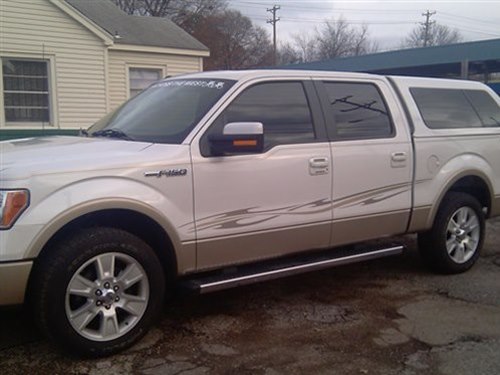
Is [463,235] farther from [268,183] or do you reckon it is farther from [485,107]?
[268,183]

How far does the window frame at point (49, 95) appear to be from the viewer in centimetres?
1351

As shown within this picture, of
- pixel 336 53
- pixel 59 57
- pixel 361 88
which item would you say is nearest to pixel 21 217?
pixel 361 88

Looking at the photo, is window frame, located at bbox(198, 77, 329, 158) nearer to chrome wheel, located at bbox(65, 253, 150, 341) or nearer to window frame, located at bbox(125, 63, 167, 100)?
chrome wheel, located at bbox(65, 253, 150, 341)

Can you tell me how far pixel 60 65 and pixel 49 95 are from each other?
83 cm

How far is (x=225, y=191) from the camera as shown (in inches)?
162

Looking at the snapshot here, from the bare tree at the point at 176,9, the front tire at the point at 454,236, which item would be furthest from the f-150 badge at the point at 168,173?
the bare tree at the point at 176,9

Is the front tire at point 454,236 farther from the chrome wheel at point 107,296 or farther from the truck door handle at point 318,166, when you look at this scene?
the chrome wheel at point 107,296

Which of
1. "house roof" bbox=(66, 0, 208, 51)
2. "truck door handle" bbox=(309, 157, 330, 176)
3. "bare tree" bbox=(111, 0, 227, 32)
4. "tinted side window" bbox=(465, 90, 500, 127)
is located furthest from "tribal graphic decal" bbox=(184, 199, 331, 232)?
"bare tree" bbox=(111, 0, 227, 32)

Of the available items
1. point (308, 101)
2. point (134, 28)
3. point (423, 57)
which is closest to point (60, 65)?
point (134, 28)

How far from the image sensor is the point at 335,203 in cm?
475

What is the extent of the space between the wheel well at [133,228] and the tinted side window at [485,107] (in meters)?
3.98

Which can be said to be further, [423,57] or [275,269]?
[423,57]

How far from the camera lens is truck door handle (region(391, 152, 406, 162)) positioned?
5141mm

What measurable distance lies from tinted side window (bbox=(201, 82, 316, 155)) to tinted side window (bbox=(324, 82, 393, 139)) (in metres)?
0.32
